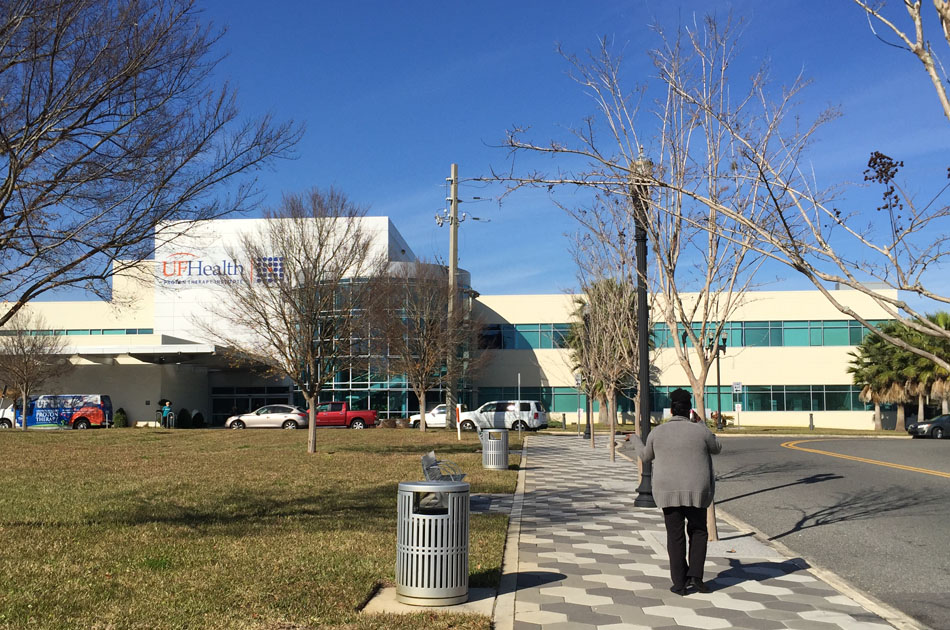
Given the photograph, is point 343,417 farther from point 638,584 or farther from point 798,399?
point 638,584

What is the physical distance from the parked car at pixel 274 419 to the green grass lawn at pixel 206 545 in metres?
25.7

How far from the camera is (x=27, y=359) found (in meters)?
42.4

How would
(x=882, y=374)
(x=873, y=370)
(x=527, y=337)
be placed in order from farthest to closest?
(x=527, y=337) → (x=873, y=370) → (x=882, y=374)

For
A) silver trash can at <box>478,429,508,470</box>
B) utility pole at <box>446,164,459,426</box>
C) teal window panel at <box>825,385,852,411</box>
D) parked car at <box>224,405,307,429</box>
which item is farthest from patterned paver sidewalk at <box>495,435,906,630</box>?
teal window panel at <box>825,385,852,411</box>

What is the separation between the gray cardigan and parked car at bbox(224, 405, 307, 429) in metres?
38.8

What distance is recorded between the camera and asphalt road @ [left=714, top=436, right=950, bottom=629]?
8086 millimetres

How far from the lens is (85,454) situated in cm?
2205

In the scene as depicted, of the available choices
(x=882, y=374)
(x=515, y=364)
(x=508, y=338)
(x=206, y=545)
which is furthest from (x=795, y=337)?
(x=206, y=545)

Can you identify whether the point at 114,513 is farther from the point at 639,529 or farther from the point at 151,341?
the point at 151,341

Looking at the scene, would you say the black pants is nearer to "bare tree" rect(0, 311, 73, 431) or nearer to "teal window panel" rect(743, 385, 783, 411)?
"bare tree" rect(0, 311, 73, 431)

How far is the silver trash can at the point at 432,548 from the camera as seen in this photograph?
6617 millimetres

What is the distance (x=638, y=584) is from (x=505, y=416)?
36480 mm

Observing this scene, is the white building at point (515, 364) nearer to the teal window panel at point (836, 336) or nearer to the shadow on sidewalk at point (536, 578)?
the teal window panel at point (836, 336)

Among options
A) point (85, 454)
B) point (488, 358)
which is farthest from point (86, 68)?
point (488, 358)
